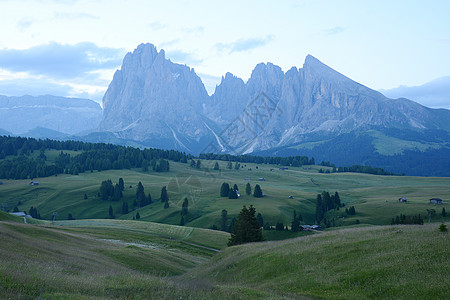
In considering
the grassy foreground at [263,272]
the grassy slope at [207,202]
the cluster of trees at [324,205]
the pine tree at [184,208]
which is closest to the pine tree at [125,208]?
the grassy slope at [207,202]

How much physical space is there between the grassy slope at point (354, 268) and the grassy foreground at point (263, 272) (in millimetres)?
62

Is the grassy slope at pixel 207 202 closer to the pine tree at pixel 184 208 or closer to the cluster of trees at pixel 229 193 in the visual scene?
the pine tree at pixel 184 208

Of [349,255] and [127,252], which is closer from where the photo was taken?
[349,255]

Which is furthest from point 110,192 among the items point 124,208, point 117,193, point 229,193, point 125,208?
point 229,193

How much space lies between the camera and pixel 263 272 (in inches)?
1359

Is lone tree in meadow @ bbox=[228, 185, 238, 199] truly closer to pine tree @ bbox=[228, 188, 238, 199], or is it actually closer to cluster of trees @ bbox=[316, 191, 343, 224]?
pine tree @ bbox=[228, 188, 238, 199]

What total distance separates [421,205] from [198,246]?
8922 cm

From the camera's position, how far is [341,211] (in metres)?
140

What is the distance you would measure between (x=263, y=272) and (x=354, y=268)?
9385mm

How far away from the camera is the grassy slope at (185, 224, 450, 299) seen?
23.3 m

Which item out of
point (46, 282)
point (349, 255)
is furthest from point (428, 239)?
point (46, 282)

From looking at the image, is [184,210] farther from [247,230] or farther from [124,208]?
[247,230]

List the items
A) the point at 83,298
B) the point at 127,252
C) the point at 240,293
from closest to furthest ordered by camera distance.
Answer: the point at 83,298
the point at 240,293
the point at 127,252

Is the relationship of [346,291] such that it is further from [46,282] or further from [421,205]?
[421,205]
